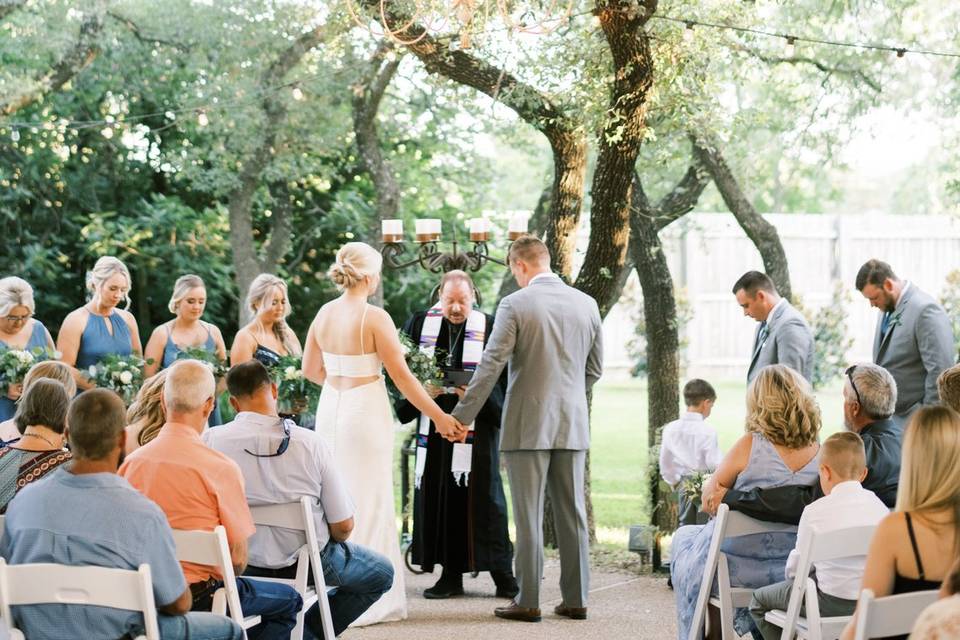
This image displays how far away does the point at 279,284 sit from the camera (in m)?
6.45

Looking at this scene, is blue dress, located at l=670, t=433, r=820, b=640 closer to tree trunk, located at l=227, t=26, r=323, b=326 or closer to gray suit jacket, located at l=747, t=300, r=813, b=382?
gray suit jacket, located at l=747, t=300, r=813, b=382

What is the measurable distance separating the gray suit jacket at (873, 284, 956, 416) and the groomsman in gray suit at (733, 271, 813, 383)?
1.43 ft

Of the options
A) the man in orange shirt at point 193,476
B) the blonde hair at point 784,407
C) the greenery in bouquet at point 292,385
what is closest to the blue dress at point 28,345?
the greenery in bouquet at point 292,385

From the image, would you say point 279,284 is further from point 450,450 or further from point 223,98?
point 223,98

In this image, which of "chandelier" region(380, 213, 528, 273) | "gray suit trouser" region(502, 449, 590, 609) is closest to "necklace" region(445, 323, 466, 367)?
"chandelier" region(380, 213, 528, 273)

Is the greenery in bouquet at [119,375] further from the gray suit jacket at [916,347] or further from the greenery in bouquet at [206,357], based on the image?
the gray suit jacket at [916,347]

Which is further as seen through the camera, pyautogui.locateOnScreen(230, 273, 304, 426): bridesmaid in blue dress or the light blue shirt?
pyautogui.locateOnScreen(230, 273, 304, 426): bridesmaid in blue dress

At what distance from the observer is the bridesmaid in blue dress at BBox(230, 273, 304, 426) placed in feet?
20.7

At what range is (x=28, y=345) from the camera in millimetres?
6320

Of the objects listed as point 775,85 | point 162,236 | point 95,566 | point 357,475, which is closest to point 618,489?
point 775,85

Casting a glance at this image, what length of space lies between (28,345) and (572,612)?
3049 millimetres

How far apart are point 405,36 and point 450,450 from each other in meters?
2.36

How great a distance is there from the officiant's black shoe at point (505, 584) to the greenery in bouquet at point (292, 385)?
48.6 inches

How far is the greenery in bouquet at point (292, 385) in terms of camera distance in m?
5.98
